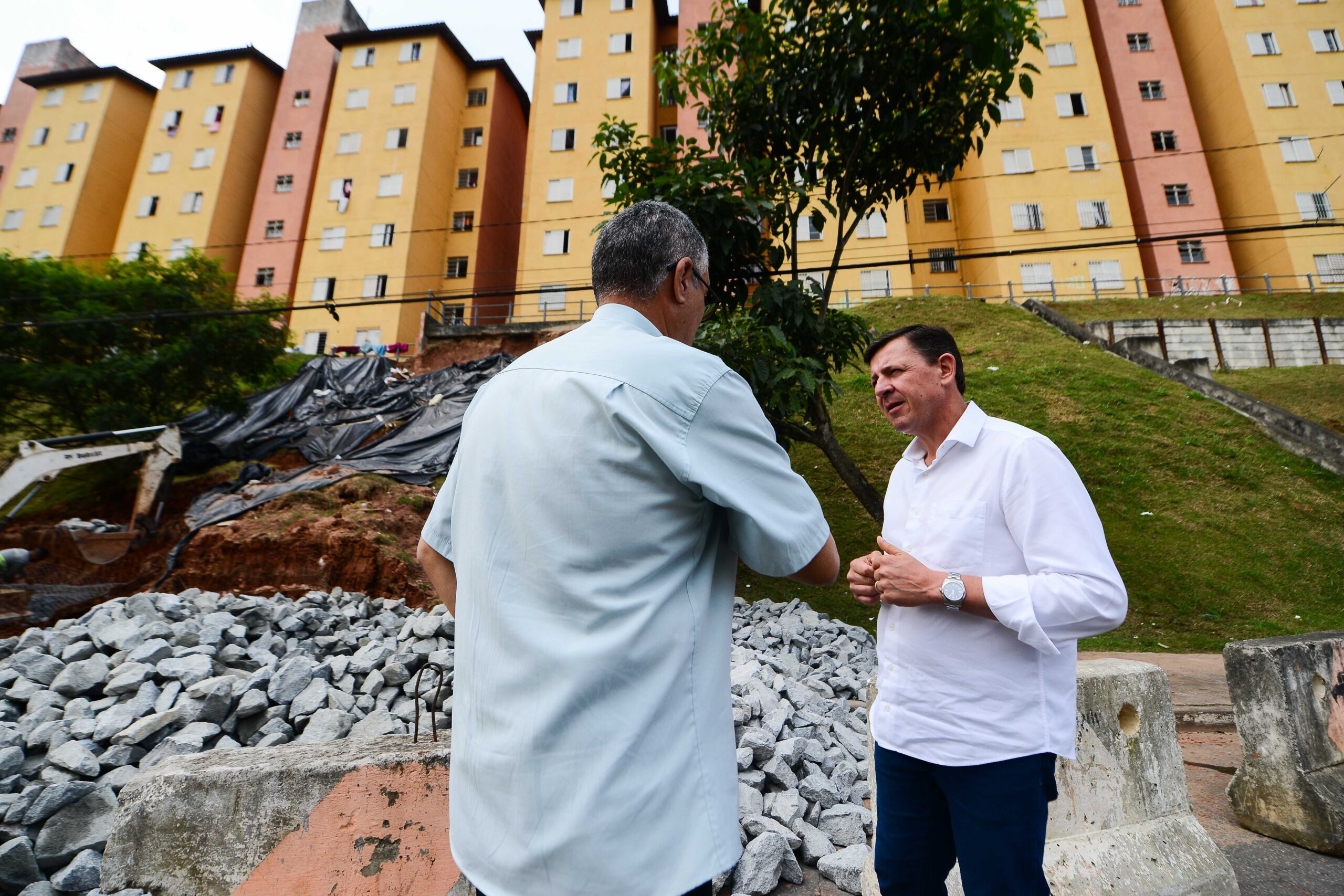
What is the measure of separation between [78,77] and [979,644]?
45563 mm

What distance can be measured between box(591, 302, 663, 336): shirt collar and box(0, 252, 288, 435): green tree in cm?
1451

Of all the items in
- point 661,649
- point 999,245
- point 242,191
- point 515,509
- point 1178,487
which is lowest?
point 661,649

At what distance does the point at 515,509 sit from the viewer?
1.11 meters

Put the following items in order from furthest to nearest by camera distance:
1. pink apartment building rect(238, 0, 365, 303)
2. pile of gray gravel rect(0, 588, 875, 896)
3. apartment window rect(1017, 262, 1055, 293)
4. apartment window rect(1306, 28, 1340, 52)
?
1. pink apartment building rect(238, 0, 365, 303)
2. apartment window rect(1306, 28, 1340, 52)
3. apartment window rect(1017, 262, 1055, 293)
4. pile of gray gravel rect(0, 588, 875, 896)

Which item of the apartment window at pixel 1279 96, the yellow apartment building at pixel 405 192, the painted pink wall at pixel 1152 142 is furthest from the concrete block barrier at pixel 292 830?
the apartment window at pixel 1279 96

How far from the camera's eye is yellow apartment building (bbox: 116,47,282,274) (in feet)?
95.1

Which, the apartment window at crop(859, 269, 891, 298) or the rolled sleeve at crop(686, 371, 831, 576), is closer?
the rolled sleeve at crop(686, 371, 831, 576)

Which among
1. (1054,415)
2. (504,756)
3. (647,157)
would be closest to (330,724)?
(504,756)

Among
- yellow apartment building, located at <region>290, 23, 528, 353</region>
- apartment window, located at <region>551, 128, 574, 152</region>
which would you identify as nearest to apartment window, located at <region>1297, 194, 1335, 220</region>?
apartment window, located at <region>551, 128, 574, 152</region>

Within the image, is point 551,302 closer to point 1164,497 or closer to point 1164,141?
point 1164,497

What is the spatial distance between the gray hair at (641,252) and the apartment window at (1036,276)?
27652 mm

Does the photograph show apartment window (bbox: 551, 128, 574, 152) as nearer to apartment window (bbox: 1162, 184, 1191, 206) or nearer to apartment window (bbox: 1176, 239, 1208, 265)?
apartment window (bbox: 1162, 184, 1191, 206)

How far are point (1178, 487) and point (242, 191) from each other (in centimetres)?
3636

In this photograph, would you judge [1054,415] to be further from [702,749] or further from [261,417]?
[261,417]
